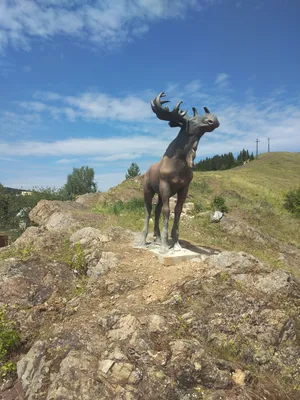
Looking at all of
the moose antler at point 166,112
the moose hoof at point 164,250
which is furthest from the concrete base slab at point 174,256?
the moose antler at point 166,112

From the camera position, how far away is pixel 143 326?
16.4 feet

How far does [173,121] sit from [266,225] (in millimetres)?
14403

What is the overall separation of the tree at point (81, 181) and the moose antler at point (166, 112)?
177 ft

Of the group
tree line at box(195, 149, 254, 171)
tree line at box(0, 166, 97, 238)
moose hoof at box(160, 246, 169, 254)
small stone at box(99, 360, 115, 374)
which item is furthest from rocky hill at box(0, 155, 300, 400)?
tree line at box(195, 149, 254, 171)

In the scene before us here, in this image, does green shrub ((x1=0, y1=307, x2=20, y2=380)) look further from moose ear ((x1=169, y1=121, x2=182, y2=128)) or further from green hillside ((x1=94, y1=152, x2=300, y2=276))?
green hillside ((x1=94, y1=152, x2=300, y2=276))

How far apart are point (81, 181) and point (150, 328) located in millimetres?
59151

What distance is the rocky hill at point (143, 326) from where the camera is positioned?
4.27 meters

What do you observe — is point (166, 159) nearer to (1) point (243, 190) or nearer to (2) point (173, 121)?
(2) point (173, 121)

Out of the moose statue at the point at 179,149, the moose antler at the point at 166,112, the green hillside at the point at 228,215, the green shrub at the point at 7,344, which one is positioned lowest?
the green shrub at the point at 7,344

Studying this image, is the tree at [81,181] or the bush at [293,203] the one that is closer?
the bush at [293,203]

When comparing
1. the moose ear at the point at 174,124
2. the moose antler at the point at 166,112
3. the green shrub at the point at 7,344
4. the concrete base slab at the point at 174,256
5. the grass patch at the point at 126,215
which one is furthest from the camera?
the grass patch at the point at 126,215

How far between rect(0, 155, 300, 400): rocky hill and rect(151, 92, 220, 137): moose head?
2.99 meters

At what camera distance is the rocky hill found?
427cm

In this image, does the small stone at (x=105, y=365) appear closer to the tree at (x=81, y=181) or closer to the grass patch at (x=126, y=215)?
the grass patch at (x=126, y=215)
